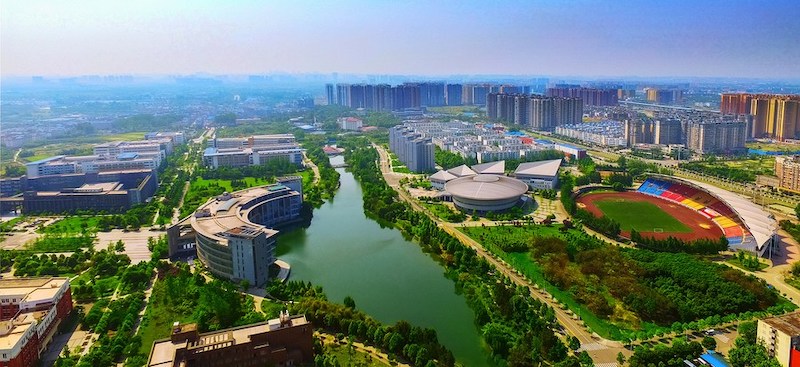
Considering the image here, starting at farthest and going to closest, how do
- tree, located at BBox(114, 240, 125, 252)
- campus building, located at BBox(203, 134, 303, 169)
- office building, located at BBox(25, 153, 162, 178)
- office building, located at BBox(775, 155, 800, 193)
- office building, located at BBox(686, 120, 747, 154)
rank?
office building, located at BBox(686, 120, 747, 154), campus building, located at BBox(203, 134, 303, 169), office building, located at BBox(25, 153, 162, 178), office building, located at BBox(775, 155, 800, 193), tree, located at BBox(114, 240, 125, 252)

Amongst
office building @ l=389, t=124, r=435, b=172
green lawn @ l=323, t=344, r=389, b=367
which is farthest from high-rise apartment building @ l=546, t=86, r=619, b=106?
Result: green lawn @ l=323, t=344, r=389, b=367

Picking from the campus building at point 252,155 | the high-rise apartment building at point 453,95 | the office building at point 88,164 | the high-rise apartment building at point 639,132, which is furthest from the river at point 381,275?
the high-rise apartment building at point 453,95

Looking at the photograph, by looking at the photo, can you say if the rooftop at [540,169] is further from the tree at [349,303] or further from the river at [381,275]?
the tree at [349,303]

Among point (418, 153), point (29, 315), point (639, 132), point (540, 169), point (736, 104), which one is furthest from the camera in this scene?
point (736, 104)

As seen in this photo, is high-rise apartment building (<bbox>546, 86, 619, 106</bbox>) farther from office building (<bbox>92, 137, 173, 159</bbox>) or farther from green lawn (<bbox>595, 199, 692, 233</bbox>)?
office building (<bbox>92, 137, 173, 159</bbox>)

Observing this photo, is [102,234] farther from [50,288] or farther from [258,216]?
[50,288]

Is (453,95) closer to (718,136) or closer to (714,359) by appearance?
(718,136)

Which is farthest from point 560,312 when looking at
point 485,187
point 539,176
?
point 539,176
